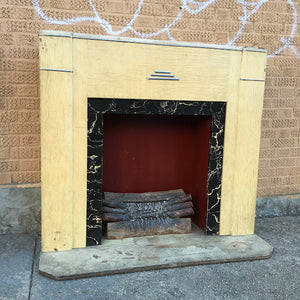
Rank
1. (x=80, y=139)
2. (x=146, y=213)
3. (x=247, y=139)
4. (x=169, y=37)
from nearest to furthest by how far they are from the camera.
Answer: (x=80, y=139) < (x=247, y=139) < (x=146, y=213) < (x=169, y=37)

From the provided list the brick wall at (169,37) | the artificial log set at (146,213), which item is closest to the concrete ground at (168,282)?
the artificial log set at (146,213)

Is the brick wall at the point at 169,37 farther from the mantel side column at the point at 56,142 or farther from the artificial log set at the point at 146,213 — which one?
the artificial log set at the point at 146,213

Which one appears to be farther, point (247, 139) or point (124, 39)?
point (247, 139)

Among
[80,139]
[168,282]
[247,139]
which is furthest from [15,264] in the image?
[247,139]

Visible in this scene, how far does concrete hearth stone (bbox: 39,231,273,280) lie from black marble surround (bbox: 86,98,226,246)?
18 centimetres

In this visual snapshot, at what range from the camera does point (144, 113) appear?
10.2 feet

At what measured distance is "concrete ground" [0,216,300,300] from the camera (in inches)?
97.4

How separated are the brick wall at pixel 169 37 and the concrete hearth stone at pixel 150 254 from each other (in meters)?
1.03

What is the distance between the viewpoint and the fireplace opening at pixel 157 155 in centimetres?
353

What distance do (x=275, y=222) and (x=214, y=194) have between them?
1.20 meters

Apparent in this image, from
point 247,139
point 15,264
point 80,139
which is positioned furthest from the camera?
point 247,139

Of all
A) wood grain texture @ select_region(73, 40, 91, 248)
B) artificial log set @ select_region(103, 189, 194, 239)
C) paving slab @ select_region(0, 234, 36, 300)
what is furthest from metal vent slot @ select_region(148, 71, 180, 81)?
paving slab @ select_region(0, 234, 36, 300)

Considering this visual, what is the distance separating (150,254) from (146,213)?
58 centimetres

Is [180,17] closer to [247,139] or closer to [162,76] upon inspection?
[162,76]
